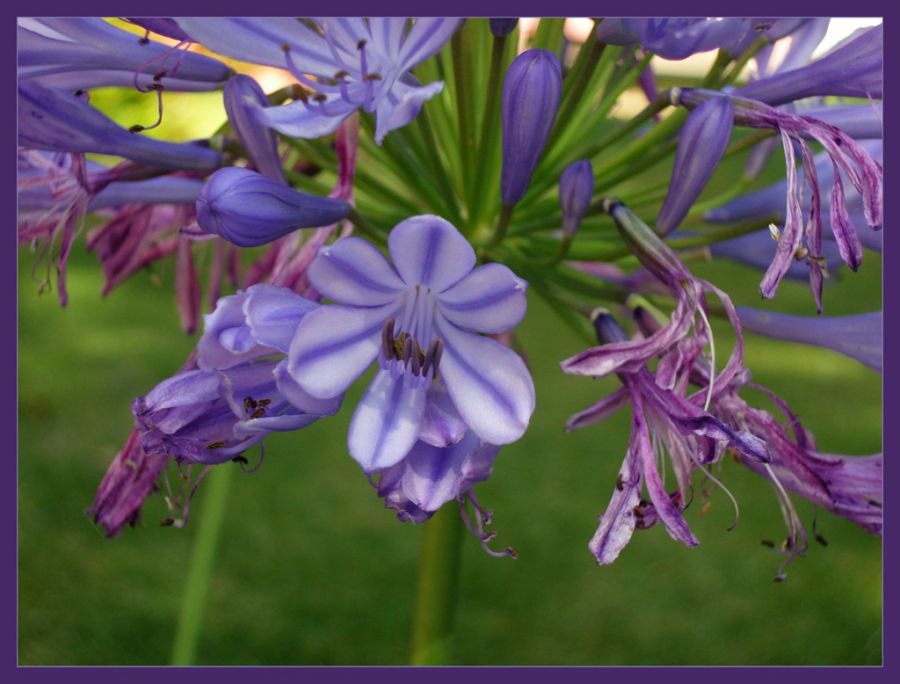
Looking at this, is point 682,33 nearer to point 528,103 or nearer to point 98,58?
point 528,103

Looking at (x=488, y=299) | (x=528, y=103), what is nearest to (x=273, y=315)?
(x=488, y=299)

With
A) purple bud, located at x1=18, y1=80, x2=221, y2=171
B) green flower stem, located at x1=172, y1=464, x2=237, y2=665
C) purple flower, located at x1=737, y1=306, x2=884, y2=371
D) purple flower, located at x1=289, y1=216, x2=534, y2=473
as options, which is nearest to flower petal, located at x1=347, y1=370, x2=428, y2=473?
purple flower, located at x1=289, y1=216, x2=534, y2=473

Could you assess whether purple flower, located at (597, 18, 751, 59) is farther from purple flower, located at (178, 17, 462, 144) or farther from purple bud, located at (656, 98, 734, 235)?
purple flower, located at (178, 17, 462, 144)

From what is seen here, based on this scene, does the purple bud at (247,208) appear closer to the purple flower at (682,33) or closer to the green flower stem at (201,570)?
the purple flower at (682,33)

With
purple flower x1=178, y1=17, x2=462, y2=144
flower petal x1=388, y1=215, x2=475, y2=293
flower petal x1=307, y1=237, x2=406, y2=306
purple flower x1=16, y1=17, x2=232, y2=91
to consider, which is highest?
purple flower x1=178, y1=17, x2=462, y2=144

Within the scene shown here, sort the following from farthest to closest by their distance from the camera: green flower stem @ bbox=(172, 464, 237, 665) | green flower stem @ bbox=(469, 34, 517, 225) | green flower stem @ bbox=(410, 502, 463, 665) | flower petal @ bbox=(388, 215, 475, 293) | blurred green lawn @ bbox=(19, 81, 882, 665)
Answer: blurred green lawn @ bbox=(19, 81, 882, 665), green flower stem @ bbox=(172, 464, 237, 665), green flower stem @ bbox=(410, 502, 463, 665), green flower stem @ bbox=(469, 34, 517, 225), flower petal @ bbox=(388, 215, 475, 293)

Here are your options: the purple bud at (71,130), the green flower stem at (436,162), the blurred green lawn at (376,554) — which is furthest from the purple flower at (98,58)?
the blurred green lawn at (376,554)
